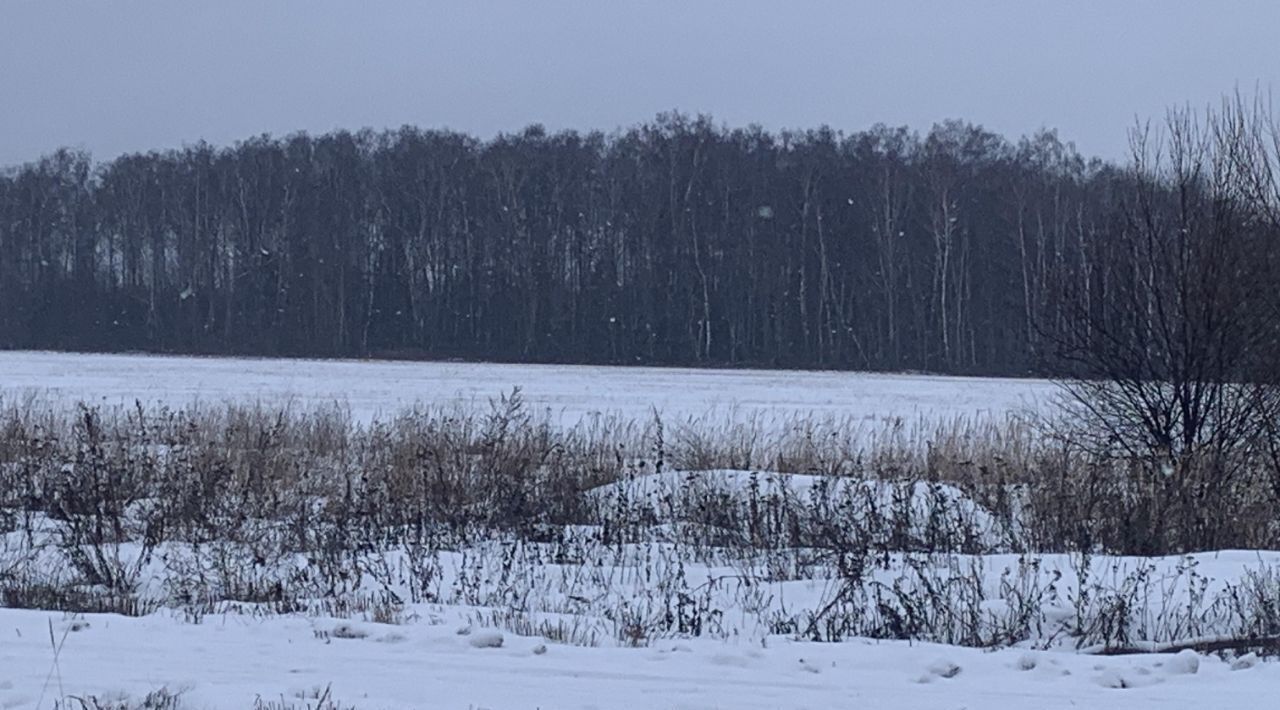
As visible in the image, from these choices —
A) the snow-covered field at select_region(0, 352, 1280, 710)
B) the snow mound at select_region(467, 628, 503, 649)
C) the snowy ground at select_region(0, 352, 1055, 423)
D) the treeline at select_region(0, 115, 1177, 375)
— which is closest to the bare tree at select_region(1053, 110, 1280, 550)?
the snow-covered field at select_region(0, 352, 1280, 710)

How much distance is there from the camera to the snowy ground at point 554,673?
5.88 m

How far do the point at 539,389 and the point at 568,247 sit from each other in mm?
36044

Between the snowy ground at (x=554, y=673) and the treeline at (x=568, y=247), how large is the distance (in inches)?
2022

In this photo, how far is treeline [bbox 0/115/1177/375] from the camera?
63312mm

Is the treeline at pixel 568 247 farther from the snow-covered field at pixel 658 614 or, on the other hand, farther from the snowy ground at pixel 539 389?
the snow-covered field at pixel 658 614

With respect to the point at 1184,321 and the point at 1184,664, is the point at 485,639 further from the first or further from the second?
the point at 1184,321

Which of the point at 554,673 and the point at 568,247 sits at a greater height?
the point at 568,247

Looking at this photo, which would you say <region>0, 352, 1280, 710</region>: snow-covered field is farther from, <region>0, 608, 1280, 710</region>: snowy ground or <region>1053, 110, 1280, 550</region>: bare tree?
<region>1053, 110, 1280, 550</region>: bare tree

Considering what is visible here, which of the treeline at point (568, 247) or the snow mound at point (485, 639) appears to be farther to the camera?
the treeline at point (568, 247)

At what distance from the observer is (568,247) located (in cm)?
6969

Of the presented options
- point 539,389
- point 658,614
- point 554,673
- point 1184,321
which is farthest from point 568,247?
point 554,673

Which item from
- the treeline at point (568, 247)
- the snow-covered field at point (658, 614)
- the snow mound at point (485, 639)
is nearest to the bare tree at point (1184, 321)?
the snow-covered field at point (658, 614)

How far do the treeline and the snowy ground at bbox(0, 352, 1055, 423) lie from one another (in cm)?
1611

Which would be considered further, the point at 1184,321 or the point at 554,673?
the point at 1184,321
